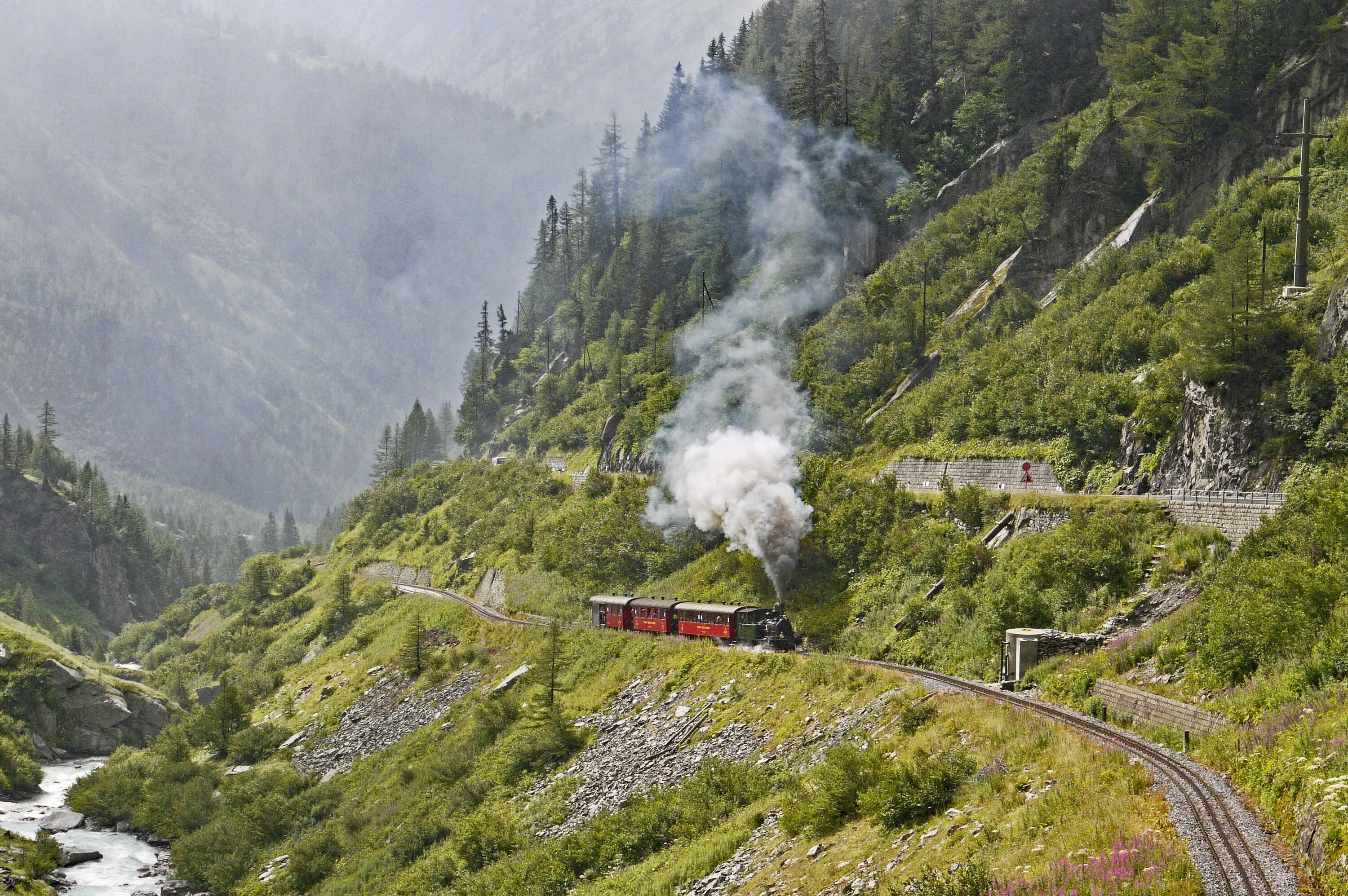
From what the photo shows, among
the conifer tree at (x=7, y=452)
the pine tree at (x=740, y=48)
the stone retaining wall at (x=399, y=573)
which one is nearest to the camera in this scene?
the stone retaining wall at (x=399, y=573)

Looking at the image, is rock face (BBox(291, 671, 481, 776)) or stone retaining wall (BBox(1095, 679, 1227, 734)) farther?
rock face (BBox(291, 671, 481, 776))

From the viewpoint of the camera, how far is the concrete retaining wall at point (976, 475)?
4491 centimetres

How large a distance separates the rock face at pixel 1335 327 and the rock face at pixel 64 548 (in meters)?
172

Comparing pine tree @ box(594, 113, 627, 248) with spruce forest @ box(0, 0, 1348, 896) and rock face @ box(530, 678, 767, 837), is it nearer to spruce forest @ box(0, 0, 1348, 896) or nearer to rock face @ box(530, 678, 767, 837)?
spruce forest @ box(0, 0, 1348, 896)

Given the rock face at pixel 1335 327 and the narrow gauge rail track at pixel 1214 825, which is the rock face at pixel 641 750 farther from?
the rock face at pixel 1335 327

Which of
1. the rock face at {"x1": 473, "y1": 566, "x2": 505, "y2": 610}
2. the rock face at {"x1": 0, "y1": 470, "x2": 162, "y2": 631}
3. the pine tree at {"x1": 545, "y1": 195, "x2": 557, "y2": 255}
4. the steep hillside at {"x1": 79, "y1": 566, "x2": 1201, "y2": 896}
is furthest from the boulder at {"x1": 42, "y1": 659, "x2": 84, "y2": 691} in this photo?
the pine tree at {"x1": 545, "y1": 195, "x2": 557, "y2": 255}

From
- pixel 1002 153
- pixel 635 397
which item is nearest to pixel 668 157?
pixel 635 397

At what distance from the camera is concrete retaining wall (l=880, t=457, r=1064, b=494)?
4491 cm

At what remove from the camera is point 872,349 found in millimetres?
68875

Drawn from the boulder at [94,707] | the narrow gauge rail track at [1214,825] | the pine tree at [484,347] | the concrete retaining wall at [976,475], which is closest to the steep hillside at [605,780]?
the narrow gauge rail track at [1214,825]

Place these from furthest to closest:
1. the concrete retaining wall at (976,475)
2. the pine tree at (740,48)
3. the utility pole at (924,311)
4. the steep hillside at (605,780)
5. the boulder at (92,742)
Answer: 1. the pine tree at (740,48)
2. the boulder at (92,742)
3. the utility pole at (924,311)
4. the concrete retaining wall at (976,475)
5. the steep hillside at (605,780)

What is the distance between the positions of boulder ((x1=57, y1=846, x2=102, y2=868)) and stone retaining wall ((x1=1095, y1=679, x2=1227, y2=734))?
50439 millimetres

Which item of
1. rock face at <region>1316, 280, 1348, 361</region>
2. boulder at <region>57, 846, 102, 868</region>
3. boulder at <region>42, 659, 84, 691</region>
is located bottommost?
boulder at <region>57, 846, 102, 868</region>

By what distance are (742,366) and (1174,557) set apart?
45.4 m
